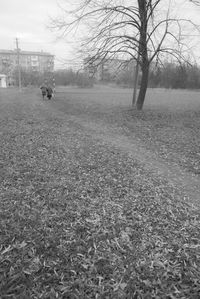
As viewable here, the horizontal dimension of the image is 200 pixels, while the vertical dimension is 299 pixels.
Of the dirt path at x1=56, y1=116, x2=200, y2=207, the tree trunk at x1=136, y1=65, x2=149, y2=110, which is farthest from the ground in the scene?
the tree trunk at x1=136, y1=65, x2=149, y2=110

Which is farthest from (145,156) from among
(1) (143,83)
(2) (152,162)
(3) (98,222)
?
(1) (143,83)

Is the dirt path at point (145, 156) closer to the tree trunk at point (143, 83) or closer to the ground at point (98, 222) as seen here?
the ground at point (98, 222)

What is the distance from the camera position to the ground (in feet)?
7.46

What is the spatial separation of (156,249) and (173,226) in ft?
1.95

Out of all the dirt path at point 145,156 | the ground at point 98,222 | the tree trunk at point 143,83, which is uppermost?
the tree trunk at point 143,83

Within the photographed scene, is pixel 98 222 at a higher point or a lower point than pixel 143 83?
lower

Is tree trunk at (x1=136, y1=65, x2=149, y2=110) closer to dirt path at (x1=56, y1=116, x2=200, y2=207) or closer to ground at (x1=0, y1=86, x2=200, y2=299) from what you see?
dirt path at (x1=56, y1=116, x2=200, y2=207)

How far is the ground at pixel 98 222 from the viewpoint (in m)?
2.27

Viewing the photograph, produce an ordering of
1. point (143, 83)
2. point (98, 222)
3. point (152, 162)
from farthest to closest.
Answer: point (143, 83) < point (152, 162) < point (98, 222)

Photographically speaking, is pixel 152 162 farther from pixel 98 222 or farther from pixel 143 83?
pixel 143 83

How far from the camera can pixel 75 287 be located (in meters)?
2.21

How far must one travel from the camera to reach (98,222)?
321 centimetres

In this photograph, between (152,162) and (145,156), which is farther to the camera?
(145,156)

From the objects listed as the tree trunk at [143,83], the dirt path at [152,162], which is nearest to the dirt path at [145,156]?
the dirt path at [152,162]
